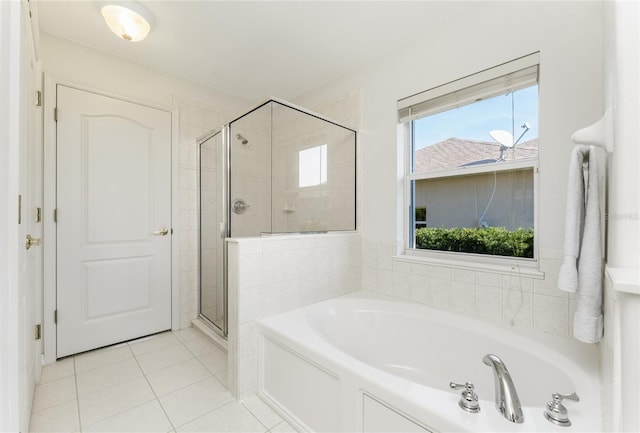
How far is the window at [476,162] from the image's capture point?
5.68ft

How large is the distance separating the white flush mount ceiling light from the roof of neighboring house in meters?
2.16

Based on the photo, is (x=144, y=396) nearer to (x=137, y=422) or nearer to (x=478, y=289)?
(x=137, y=422)

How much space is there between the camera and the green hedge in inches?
69.2

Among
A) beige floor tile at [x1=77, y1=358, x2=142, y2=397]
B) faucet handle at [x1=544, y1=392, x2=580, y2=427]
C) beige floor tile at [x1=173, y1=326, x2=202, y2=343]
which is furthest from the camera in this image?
beige floor tile at [x1=173, y1=326, x2=202, y2=343]

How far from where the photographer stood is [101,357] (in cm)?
220

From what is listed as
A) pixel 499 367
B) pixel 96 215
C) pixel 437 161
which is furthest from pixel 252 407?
pixel 437 161

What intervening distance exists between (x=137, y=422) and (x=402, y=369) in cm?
156

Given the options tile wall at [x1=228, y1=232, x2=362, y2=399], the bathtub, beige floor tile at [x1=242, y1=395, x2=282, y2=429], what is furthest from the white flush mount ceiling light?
beige floor tile at [x1=242, y1=395, x2=282, y2=429]

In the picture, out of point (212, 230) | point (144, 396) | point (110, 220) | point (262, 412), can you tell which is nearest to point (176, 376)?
point (144, 396)

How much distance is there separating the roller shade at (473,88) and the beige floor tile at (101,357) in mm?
2936

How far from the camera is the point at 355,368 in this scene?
1248 millimetres

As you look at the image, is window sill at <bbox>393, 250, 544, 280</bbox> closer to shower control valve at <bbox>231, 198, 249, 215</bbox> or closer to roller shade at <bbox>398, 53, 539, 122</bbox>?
roller shade at <bbox>398, 53, 539, 122</bbox>

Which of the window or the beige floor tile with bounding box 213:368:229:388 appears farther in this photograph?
the beige floor tile with bounding box 213:368:229:388

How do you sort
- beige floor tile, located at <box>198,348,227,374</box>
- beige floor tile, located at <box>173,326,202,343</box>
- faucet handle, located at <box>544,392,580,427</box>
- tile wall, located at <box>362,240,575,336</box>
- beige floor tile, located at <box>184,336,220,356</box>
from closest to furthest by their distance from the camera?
faucet handle, located at <box>544,392,580,427</box> < tile wall, located at <box>362,240,575,336</box> < beige floor tile, located at <box>198,348,227,374</box> < beige floor tile, located at <box>184,336,220,356</box> < beige floor tile, located at <box>173,326,202,343</box>
